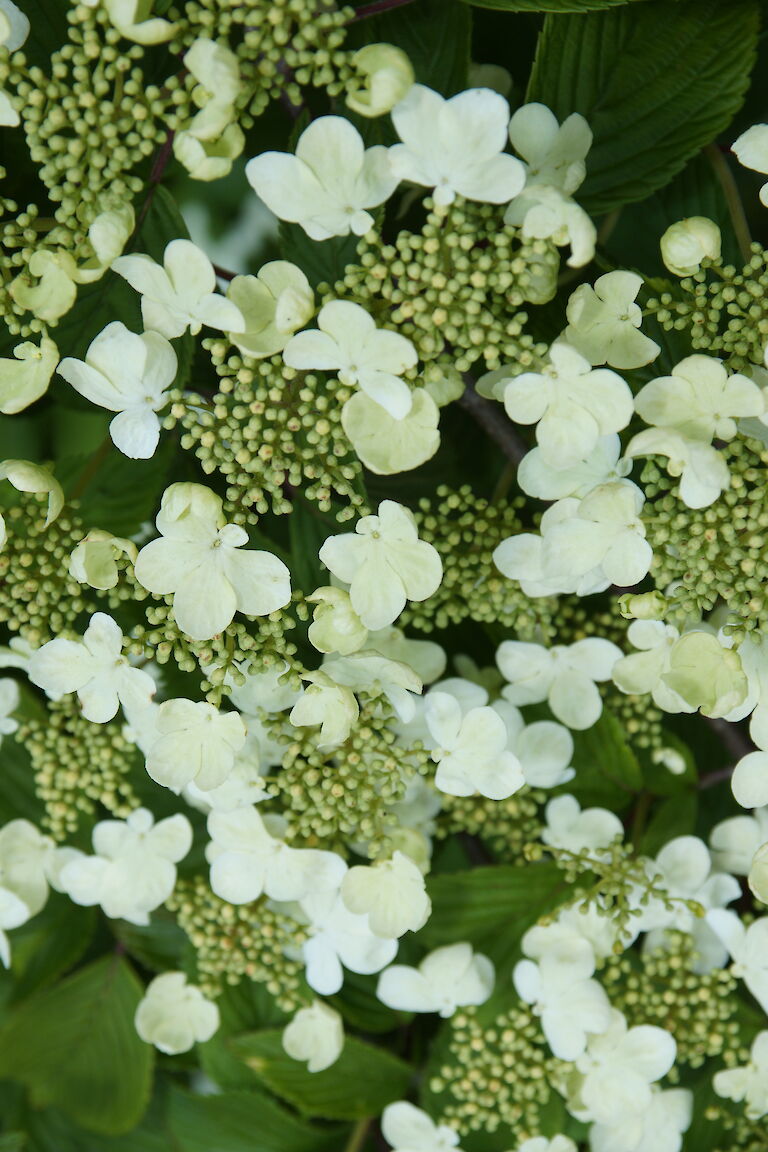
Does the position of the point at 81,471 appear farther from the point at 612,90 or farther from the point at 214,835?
the point at 612,90

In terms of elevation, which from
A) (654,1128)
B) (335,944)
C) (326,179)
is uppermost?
(326,179)

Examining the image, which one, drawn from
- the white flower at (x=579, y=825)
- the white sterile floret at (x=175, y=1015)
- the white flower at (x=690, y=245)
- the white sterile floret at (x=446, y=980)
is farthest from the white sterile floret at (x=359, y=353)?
the white sterile floret at (x=175, y=1015)

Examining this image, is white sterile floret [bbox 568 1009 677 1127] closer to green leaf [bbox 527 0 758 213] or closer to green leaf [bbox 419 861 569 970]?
green leaf [bbox 419 861 569 970]

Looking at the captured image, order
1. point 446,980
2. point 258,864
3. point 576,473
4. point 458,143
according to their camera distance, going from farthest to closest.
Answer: point 446,980 → point 258,864 → point 576,473 → point 458,143

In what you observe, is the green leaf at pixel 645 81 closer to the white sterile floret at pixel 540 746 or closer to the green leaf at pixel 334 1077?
the white sterile floret at pixel 540 746

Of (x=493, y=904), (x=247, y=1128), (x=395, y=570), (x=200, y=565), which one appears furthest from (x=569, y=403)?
(x=247, y=1128)

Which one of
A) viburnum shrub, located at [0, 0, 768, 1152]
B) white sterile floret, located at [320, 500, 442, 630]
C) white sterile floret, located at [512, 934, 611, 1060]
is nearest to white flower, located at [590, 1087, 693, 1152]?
viburnum shrub, located at [0, 0, 768, 1152]

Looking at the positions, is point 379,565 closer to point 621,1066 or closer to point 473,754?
point 473,754
